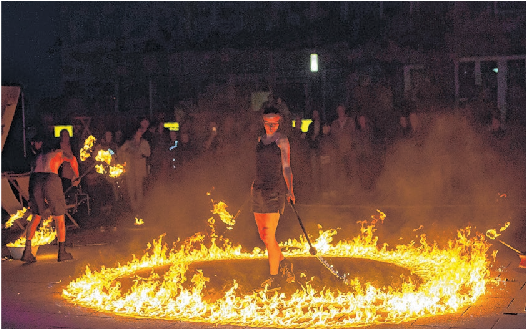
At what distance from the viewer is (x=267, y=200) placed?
8.29 meters

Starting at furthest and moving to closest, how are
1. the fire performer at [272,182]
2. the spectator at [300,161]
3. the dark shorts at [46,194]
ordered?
the spectator at [300,161]
the dark shorts at [46,194]
the fire performer at [272,182]

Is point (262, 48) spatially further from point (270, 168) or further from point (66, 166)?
point (270, 168)

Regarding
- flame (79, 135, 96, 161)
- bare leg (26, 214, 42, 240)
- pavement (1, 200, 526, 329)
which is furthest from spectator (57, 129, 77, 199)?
bare leg (26, 214, 42, 240)

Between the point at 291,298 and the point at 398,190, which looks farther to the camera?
the point at 398,190

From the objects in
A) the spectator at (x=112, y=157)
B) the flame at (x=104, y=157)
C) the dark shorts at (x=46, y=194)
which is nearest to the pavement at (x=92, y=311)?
the dark shorts at (x=46, y=194)

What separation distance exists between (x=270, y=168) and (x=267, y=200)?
36 centimetres

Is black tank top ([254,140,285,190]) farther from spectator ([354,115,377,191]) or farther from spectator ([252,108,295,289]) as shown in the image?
spectator ([354,115,377,191])

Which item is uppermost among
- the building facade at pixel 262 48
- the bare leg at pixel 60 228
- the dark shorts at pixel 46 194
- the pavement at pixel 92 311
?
the building facade at pixel 262 48

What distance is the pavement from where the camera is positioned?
656 centimetres

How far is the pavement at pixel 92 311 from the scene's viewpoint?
6.56m

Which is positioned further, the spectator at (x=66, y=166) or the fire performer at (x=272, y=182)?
the spectator at (x=66, y=166)

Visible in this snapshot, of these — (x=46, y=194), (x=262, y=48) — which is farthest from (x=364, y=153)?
(x=262, y=48)

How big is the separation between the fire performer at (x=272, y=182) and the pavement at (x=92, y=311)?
78.3 inches

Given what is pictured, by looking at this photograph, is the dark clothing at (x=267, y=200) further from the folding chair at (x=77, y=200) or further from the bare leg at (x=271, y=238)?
the folding chair at (x=77, y=200)
